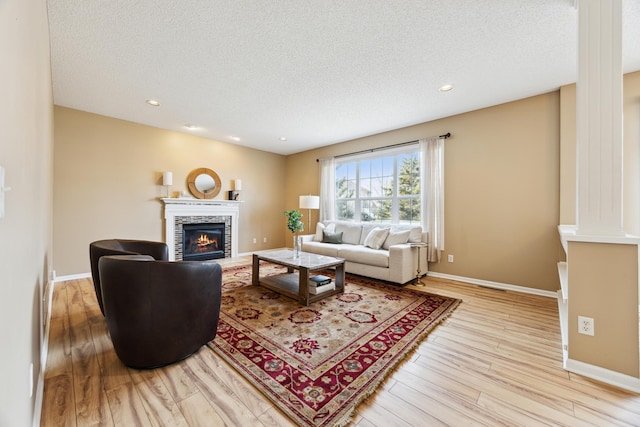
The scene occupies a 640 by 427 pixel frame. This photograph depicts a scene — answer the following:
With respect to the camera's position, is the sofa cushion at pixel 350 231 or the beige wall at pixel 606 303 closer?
the beige wall at pixel 606 303

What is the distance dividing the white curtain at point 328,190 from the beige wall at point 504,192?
2.10 meters

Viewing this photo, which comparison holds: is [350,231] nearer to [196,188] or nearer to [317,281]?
[317,281]

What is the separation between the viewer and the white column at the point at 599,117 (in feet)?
5.55

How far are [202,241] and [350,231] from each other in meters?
3.05

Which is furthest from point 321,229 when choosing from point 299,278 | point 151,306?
point 151,306

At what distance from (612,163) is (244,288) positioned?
3690mm

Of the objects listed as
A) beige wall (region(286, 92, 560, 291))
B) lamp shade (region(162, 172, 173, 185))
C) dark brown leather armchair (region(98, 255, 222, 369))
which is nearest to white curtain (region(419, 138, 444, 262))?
beige wall (region(286, 92, 560, 291))

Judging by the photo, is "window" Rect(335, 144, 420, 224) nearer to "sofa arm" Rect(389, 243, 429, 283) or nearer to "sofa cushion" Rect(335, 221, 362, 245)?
"sofa cushion" Rect(335, 221, 362, 245)

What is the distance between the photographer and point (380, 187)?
5070 mm

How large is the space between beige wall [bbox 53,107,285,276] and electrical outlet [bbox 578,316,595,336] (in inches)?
221

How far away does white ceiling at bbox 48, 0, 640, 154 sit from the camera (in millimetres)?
1979

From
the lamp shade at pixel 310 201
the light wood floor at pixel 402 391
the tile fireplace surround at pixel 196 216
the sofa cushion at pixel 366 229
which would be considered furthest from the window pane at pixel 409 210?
the tile fireplace surround at pixel 196 216

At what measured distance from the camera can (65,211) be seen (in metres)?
3.78

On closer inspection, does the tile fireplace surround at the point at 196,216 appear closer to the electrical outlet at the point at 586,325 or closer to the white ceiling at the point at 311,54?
the white ceiling at the point at 311,54
